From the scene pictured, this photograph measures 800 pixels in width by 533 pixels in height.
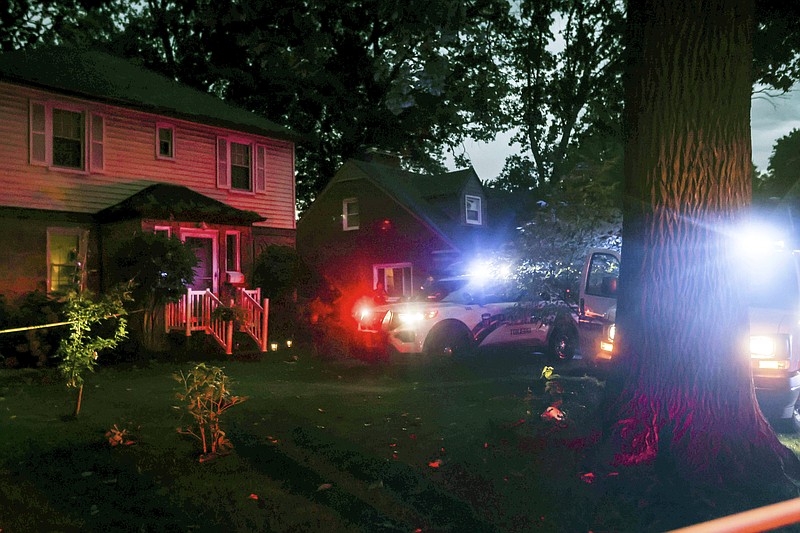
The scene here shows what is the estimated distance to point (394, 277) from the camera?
95.8 ft

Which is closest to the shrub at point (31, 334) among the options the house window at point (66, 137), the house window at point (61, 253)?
the house window at point (61, 253)

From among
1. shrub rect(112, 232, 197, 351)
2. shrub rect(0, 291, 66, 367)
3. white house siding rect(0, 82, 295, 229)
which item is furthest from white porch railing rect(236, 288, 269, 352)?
white house siding rect(0, 82, 295, 229)

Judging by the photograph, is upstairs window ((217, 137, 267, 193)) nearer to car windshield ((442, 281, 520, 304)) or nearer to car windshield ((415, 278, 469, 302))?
car windshield ((415, 278, 469, 302))

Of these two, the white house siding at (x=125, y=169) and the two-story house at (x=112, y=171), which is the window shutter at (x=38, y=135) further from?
the white house siding at (x=125, y=169)

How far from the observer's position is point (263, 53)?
7992mm

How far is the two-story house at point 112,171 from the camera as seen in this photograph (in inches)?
643

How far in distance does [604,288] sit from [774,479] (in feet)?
13.6

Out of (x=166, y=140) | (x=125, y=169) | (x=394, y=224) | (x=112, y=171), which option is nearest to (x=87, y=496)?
(x=112, y=171)

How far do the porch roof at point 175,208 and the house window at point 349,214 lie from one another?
1070 centimetres

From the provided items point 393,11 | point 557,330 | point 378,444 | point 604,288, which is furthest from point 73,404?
point 557,330

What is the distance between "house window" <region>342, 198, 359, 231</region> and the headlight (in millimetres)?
23840

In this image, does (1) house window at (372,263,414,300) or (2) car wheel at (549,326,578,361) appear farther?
(1) house window at (372,263,414,300)

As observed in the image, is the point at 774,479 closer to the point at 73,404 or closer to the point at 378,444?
the point at 378,444

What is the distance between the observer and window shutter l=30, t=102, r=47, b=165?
16.5 metres
